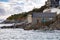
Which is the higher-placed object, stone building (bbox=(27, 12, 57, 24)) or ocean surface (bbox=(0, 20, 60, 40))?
stone building (bbox=(27, 12, 57, 24))

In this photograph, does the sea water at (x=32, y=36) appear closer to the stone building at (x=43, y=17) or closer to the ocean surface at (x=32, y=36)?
the ocean surface at (x=32, y=36)

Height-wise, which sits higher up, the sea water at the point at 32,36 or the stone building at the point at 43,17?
the stone building at the point at 43,17

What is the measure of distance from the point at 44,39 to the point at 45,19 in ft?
153

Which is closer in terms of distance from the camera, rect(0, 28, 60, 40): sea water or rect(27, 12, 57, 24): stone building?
rect(0, 28, 60, 40): sea water

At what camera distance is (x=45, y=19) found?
12100 centimetres

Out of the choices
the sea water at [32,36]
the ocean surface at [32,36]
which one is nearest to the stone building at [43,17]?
the ocean surface at [32,36]

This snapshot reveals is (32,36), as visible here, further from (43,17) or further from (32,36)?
(43,17)

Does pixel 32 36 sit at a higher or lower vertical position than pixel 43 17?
lower

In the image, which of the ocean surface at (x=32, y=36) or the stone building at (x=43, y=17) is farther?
the stone building at (x=43, y=17)

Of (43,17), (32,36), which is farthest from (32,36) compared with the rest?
(43,17)

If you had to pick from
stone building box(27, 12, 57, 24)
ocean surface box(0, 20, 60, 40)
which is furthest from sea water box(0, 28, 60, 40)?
stone building box(27, 12, 57, 24)

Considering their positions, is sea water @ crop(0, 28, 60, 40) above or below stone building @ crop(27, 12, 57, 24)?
below

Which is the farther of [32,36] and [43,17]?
[43,17]

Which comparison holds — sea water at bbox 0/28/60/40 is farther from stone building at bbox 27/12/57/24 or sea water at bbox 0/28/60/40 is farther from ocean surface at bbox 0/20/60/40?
stone building at bbox 27/12/57/24
